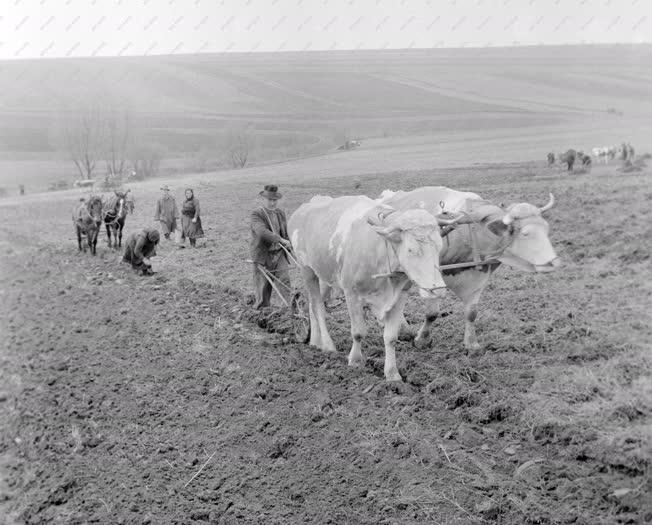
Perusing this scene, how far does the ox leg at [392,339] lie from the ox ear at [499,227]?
1.61 m

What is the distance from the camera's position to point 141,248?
41.4 ft

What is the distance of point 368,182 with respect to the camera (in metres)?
18.3

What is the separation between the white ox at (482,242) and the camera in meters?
7.03

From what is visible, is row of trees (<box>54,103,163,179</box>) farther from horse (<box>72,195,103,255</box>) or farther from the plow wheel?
the plow wheel

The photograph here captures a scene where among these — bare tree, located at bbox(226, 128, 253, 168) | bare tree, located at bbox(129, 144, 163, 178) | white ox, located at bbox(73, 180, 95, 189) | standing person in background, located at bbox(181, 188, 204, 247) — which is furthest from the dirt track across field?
white ox, located at bbox(73, 180, 95, 189)

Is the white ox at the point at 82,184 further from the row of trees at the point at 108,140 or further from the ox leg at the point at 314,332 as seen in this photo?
the ox leg at the point at 314,332

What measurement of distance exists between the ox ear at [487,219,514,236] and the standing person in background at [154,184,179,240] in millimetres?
10979

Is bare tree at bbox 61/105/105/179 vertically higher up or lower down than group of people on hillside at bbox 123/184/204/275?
higher up

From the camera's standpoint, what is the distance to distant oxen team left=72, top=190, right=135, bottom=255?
15.6 meters

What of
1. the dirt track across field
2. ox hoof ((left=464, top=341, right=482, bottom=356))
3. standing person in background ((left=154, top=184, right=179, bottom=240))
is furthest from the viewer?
standing person in background ((left=154, top=184, right=179, bottom=240))

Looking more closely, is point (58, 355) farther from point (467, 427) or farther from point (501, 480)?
point (501, 480)

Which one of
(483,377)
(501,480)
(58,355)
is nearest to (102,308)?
(58,355)

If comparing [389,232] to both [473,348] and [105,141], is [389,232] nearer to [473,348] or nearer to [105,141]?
[473,348]

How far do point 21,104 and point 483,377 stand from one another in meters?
24.9
